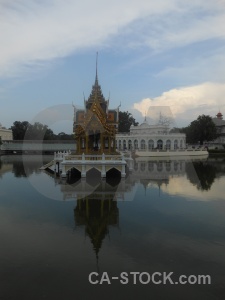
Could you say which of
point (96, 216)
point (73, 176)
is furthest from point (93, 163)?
point (96, 216)

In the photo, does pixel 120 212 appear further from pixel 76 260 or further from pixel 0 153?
pixel 0 153

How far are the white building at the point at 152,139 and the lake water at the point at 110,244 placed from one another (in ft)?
144

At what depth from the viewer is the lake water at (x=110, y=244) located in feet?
22.7

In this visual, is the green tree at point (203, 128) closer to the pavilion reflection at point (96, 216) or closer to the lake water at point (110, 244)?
the lake water at point (110, 244)

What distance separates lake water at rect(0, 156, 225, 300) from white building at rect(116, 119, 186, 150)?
144 ft

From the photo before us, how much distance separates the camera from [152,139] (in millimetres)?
61469

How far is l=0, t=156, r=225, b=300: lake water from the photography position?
691cm

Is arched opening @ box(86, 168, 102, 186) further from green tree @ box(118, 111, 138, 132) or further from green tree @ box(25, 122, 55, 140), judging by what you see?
green tree @ box(118, 111, 138, 132)

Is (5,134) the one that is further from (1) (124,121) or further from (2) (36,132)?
(1) (124,121)

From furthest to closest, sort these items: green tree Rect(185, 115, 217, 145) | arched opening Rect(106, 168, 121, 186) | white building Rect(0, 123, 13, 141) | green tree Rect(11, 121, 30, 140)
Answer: green tree Rect(11, 121, 30, 140)
white building Rect(0, 123, 13, 141)
green tree Rect(185, 115, 217, 145)
arched opening Rect(106, 168, 121, 186)

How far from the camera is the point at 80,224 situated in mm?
11797

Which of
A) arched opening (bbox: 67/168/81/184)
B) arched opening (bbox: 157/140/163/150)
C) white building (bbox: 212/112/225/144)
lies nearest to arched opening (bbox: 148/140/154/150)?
arched opening (bbox: 157/140/163/150)

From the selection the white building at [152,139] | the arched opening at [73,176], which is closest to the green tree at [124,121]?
the white building at [152,139]

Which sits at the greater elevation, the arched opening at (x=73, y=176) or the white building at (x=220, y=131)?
the white building at (x=220, y=131)
